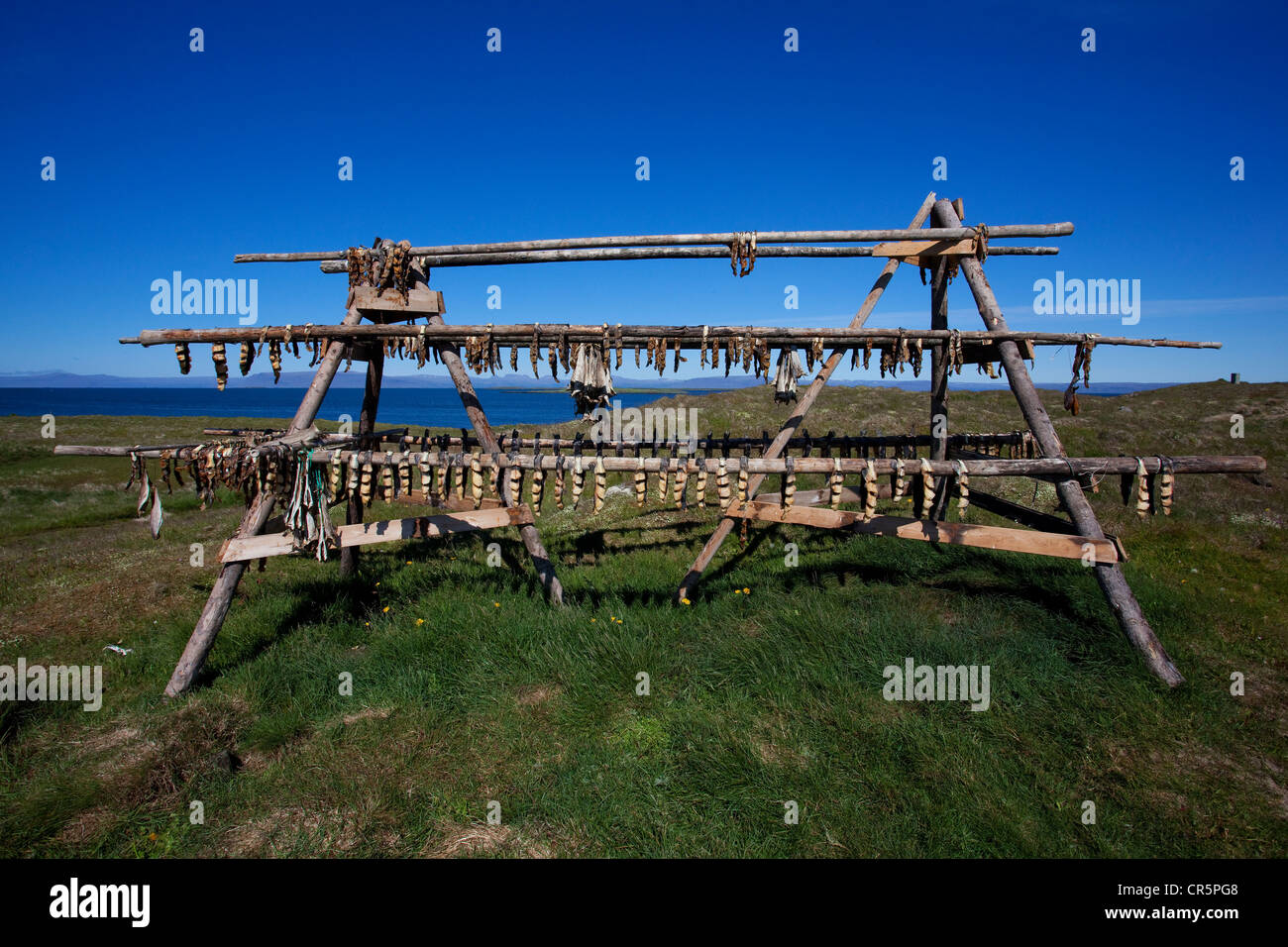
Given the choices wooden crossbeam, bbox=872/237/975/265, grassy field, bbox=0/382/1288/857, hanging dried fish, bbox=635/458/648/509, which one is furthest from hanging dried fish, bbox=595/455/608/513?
wooden crossbeam, bbox=872/237/975/265

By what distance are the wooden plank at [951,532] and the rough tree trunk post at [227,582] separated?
5.44 m

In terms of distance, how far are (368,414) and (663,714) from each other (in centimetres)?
650

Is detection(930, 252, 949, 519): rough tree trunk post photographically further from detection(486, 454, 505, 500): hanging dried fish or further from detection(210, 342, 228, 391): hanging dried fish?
detection(210, 342, 228, 391): hanging dried fish

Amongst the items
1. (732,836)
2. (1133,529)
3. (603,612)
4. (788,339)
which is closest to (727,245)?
(788,339)

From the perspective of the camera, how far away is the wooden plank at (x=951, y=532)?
614 cm

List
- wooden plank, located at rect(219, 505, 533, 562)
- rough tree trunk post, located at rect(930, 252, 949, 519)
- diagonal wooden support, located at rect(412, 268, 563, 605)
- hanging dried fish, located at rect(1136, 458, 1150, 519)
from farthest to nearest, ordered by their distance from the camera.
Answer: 1. rough tree trunk post, located at rect(930, 252, 949, 519)
2. diagonal wooden support, located at rect(412, 268, 563, 605)
3. wooden plank, located at rect(219, 505, 533, 562)
4. hanging dried fish, located at rect(1136, 458, 1150, 519)

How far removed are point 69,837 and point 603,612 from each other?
516cm

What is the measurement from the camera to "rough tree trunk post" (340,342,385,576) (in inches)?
A: 321

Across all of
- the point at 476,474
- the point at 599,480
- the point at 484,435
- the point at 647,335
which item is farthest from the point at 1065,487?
the point at 484,435

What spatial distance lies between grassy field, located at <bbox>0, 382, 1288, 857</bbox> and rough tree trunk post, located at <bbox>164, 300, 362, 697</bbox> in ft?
0.99

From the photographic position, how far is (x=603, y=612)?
292 inches

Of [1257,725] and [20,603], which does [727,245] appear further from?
[20,603]

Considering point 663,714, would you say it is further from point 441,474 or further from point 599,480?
point 441,474

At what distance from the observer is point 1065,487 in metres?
6.37
